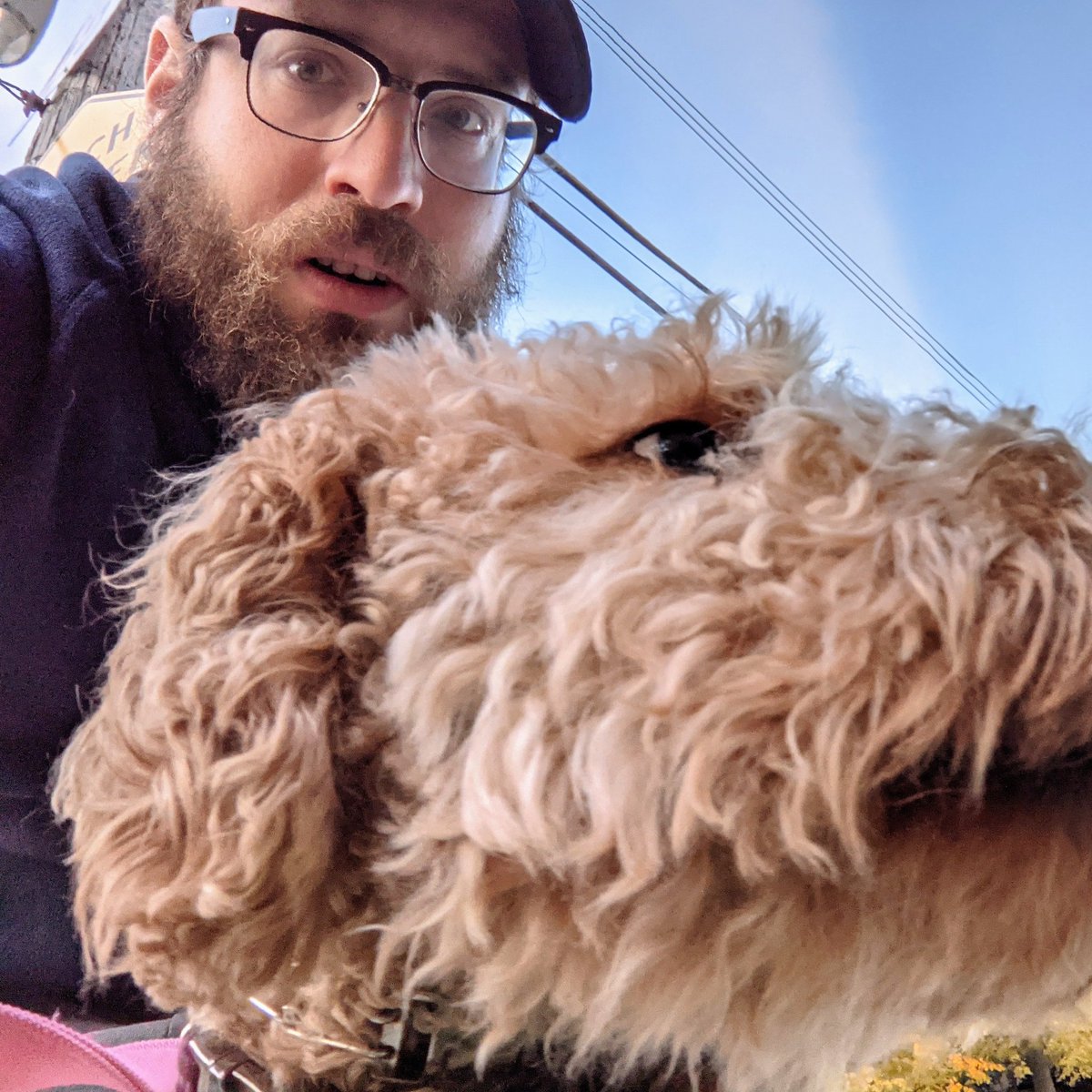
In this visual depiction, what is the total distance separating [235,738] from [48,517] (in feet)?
2.81

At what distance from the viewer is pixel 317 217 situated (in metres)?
1.76

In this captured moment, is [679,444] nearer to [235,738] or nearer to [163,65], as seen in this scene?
[235,738]

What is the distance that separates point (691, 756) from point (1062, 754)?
0.87 feet

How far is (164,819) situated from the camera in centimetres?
88

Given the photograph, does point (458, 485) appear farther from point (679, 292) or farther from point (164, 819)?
point (679, 292)

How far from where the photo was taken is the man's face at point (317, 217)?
5.80 feet

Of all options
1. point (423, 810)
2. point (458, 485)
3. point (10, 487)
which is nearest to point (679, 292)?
point (458, 485)

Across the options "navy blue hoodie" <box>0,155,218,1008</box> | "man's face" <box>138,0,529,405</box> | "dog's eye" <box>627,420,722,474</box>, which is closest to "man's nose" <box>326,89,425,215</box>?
"man's face" <box>138,0,529,405</box>

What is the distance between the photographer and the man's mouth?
179 cm

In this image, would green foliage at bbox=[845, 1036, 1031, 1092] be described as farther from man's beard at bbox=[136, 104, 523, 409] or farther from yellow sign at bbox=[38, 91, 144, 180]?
yellow sign at bbox=[38, 91, 144, 180]

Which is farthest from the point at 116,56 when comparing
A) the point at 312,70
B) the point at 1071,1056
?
the point at 1071,1056

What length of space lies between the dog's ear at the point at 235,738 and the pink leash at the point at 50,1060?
13 cm

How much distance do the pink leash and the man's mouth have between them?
50.6 inches

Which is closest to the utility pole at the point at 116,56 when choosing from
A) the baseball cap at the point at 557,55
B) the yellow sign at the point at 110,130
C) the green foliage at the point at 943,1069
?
the yellow sign at the point at 110,130
